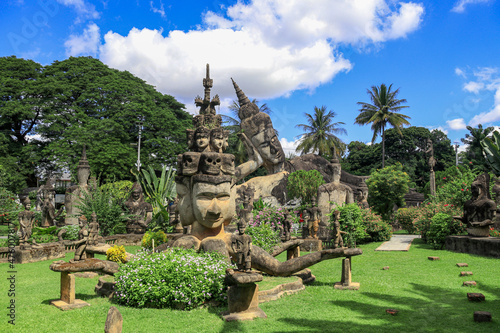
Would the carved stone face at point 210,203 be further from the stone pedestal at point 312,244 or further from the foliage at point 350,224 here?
the foliage at point 350,224

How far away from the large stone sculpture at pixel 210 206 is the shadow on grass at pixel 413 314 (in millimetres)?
1536

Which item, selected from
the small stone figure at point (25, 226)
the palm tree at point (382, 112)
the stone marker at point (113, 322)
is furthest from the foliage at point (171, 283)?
the palm tree at point (382, 112)

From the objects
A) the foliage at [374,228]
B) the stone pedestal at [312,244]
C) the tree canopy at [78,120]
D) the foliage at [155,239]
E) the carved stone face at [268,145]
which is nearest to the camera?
the foliage at [155,239]

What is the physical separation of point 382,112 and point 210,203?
3517 centimetres

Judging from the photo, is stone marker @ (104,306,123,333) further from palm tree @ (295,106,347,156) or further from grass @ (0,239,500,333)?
palm tree @ (295,106,347,156)

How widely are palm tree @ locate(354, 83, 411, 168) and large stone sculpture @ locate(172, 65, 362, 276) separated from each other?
110 ft

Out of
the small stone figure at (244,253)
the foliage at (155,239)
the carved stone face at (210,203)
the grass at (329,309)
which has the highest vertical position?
the carved stone face at (210,203)

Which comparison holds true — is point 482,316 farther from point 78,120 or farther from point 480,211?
point 78,120

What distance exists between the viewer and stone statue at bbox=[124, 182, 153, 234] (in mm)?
17453

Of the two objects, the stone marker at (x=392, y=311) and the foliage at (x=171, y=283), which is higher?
the foliage at (x=171, y=283)

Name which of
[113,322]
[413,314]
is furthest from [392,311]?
[113,322]

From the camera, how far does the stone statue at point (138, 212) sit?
1745cm

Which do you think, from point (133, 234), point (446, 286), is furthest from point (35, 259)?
point (446, 286)

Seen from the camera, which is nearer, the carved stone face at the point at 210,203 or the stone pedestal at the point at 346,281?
the stone pedestal at the point at 346,281
